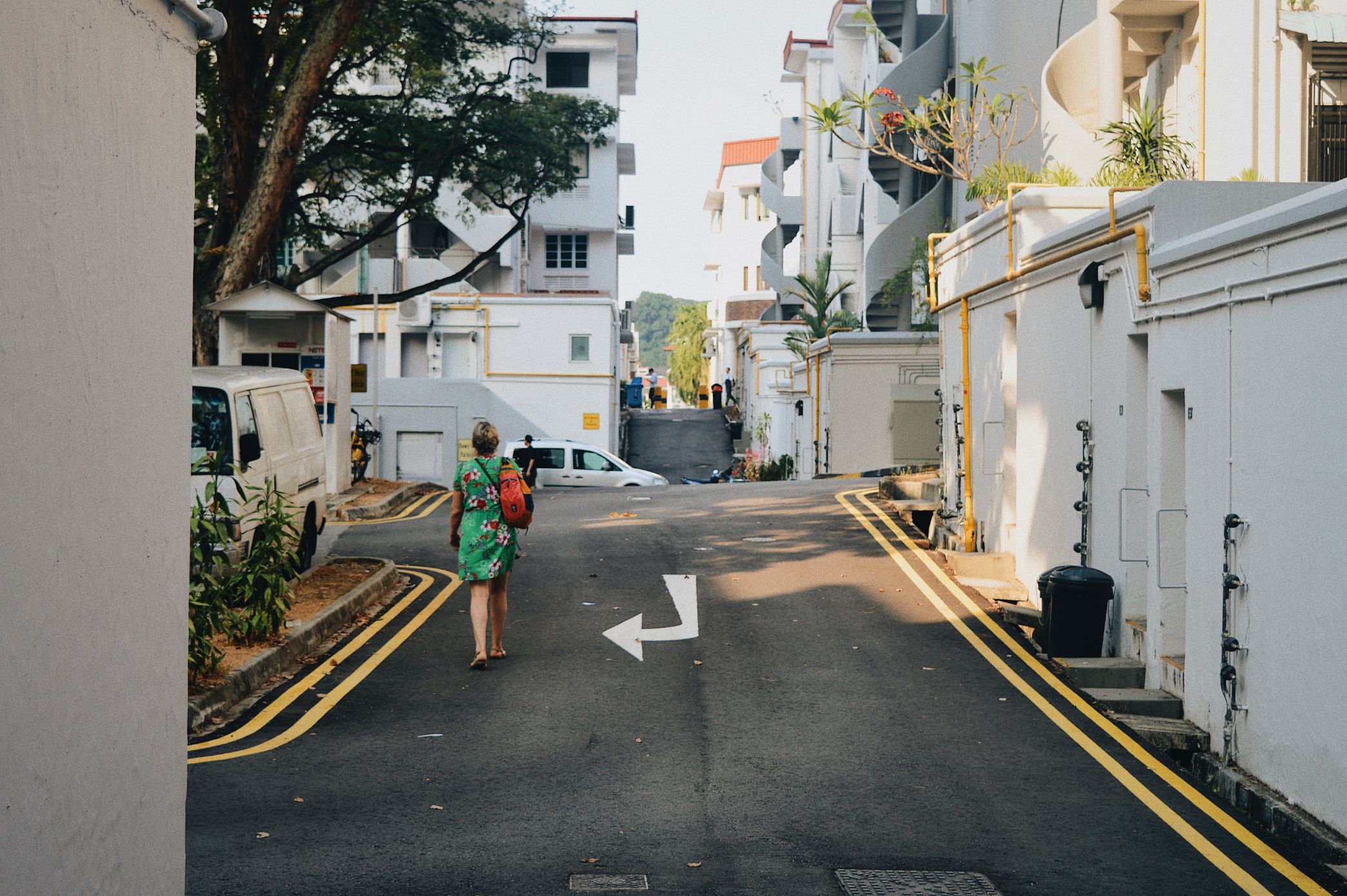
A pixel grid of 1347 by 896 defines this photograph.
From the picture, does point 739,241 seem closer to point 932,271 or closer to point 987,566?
point 932,271

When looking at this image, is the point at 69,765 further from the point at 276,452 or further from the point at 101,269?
the point at 276,452

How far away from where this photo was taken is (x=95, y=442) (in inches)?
152

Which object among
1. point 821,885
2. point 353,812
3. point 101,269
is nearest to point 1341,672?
point 821,885

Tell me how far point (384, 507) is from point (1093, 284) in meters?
13.3

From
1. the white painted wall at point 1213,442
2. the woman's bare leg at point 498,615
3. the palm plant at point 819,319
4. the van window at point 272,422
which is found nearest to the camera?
the white painted wall at point 1213,442

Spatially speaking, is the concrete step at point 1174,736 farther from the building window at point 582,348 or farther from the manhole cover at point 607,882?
the building window at point 582,348

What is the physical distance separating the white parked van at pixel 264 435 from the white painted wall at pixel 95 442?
7243 millimetres

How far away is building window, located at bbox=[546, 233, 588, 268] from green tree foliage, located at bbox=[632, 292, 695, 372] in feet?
443

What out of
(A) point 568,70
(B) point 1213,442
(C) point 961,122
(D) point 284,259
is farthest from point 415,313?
(B) point 1213,442

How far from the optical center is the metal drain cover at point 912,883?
6.02 metres

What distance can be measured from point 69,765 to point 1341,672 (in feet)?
20.1

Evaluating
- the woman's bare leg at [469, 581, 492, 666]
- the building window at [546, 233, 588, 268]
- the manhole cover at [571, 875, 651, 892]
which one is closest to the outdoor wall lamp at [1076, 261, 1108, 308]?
the woman's bare leg at [469, 581, 492, 666]

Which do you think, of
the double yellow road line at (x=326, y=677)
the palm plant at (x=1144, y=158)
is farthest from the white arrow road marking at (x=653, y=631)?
the palm plant at (x=1144, y=158)

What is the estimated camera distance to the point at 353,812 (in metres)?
7.04
